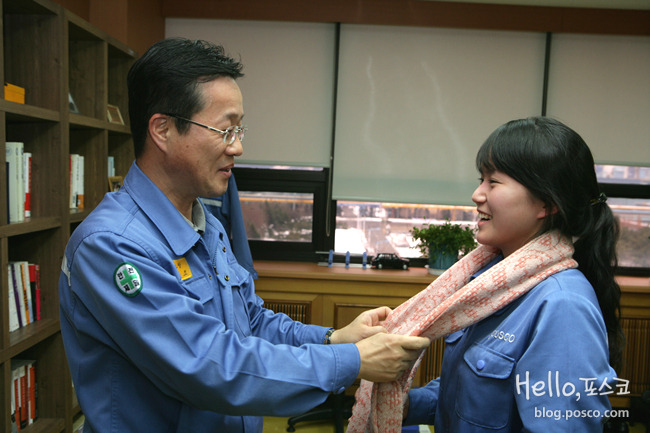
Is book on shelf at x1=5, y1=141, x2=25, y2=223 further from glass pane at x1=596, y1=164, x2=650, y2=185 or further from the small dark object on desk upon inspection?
glass pane at x1=596, y1=164, x2=650, y2=185

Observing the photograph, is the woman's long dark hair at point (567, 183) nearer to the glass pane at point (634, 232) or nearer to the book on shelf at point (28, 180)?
the book on shelf at point (28, 180)

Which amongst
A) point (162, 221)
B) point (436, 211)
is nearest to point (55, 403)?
point (162, 221)

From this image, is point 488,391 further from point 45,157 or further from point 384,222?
point 384,222

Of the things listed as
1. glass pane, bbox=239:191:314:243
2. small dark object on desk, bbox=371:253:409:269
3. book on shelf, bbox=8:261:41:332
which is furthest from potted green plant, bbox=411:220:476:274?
book on shelf, bbox=8:261:41:332

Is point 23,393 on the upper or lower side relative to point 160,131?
lower

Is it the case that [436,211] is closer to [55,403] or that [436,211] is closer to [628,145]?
[628,145]

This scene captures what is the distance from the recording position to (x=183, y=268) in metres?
1.18

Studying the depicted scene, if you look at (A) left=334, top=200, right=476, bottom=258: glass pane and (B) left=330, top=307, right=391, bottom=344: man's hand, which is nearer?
(B) left=330, top=307, right=391, bottom=344: man's hand

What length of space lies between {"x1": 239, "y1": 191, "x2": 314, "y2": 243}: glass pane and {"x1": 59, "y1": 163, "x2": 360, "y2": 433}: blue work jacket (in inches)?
106

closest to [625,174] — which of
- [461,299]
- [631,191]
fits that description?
[631,191]

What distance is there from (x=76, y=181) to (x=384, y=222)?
7.37ft

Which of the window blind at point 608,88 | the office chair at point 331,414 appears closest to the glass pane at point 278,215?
the office chair at point 331,414

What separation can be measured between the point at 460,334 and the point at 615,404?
9.09 ft

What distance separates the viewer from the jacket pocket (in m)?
1.15
